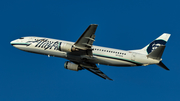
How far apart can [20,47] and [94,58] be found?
1418cm

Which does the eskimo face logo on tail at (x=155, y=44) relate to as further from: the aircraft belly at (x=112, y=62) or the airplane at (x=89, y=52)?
the aircraft belly at (x=112, y=62)

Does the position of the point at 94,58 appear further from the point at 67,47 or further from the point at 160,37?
the point at 160,37

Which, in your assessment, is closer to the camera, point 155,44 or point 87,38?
point 87,38

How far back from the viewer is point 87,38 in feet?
112

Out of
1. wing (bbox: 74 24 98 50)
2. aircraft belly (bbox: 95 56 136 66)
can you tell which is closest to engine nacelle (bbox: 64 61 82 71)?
aircraft belly (bbox: 95 56 136 66)

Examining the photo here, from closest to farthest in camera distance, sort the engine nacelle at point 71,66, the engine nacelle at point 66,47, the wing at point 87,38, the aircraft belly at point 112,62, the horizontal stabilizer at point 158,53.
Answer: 1. the wing at point 87,38
2. the horizontal stabilizer at point 158,53
3. the engine nacelle at point 66,47
4. the aircraft belly at point 112,62
5. the engine nacelle at point 71,66

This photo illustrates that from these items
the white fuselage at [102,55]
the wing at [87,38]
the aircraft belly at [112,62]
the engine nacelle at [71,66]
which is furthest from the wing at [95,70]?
the wing at [87,38]

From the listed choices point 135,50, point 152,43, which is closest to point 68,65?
point 135,50

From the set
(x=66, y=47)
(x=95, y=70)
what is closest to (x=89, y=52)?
(x=66, y=47)

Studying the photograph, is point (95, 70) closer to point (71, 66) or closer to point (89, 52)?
point (71, 66)

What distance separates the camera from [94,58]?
123 ft

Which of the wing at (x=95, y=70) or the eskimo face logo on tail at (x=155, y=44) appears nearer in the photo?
the eskimo face logo on tail at (x=155, y=44)

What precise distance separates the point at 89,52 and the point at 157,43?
1275 cm

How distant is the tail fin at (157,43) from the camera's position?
39.8 meters
